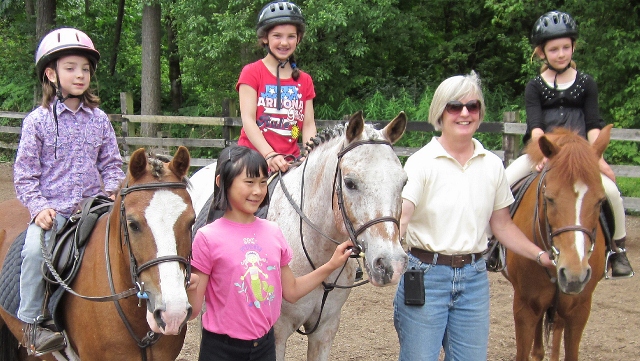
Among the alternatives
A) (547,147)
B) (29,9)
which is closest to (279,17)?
(547,147)

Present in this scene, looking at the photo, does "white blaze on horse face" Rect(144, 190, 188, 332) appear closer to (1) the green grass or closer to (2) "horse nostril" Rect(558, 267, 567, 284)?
(2) "horse nostril" Rect(558, 267, 567, 284)

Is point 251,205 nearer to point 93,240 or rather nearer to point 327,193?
point 327,193

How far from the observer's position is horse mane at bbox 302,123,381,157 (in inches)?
111

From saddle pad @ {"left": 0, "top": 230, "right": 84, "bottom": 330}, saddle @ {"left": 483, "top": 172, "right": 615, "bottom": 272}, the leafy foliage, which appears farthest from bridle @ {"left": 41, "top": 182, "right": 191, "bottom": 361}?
the leafy foliage

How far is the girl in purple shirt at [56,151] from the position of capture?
3113 mm

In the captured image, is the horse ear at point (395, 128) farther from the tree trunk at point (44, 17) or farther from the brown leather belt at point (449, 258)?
the tree trunk at point (44, 17)

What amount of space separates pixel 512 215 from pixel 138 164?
275 cm

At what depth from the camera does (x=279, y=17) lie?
3861 mm

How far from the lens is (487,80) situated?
14.9 metres

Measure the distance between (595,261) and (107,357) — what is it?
3.10m

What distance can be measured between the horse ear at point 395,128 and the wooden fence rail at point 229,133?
3916 mm

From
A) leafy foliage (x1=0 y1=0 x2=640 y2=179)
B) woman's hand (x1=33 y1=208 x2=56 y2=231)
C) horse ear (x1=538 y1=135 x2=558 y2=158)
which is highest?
leafy foliage (x1=0 y1=0 x2=640 y2=179)

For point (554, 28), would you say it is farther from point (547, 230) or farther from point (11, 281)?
point (11, 281)

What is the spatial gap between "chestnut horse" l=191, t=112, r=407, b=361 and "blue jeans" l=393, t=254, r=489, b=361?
0.44 meters
